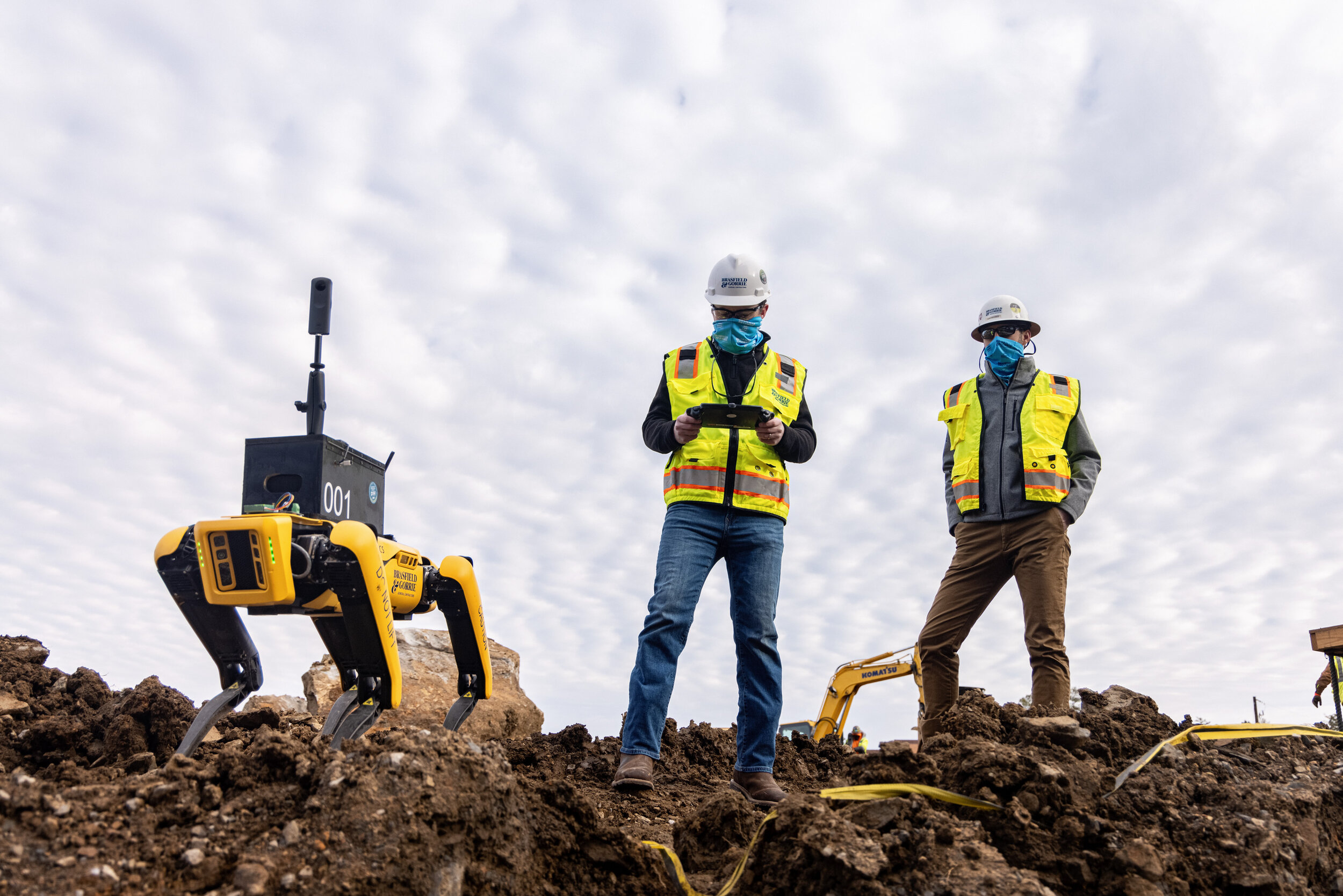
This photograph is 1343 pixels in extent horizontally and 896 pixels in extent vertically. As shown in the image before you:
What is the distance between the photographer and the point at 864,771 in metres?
3.20

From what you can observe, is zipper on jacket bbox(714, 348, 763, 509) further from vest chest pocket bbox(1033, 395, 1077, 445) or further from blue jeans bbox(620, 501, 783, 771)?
vest chest pocket bbox(1033, 395, 1077, 445)

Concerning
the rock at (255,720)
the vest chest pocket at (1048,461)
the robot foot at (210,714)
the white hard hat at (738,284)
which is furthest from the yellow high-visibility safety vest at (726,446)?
the rock at (255,720)

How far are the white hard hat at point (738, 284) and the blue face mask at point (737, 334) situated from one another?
3.5 inches

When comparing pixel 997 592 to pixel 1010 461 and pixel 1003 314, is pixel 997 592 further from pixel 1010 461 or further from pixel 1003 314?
pixel 1003 314

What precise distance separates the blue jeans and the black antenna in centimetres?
185

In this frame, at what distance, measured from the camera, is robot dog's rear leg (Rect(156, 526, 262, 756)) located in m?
4.07

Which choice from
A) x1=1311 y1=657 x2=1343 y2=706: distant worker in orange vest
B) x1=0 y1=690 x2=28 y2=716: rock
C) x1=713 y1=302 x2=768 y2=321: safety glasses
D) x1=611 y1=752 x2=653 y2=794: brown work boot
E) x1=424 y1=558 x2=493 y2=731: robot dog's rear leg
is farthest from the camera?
Answer: x1=1311 y1=657 x2=1343 y2=706: distant worker in orange vest

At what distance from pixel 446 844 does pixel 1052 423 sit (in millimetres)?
4269

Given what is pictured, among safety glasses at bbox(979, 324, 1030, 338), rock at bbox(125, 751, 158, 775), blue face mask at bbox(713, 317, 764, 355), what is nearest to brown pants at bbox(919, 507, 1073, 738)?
safety glasses at bbox(979, 324, 1030, 338)

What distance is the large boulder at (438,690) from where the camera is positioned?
7816 mm

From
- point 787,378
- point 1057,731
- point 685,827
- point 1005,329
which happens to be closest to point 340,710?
point 685,827

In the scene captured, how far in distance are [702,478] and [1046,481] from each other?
2.10 meters

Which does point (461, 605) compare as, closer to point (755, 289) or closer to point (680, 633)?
point (680, 633)

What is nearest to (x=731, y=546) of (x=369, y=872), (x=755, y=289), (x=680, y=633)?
(x=680, y=633)
